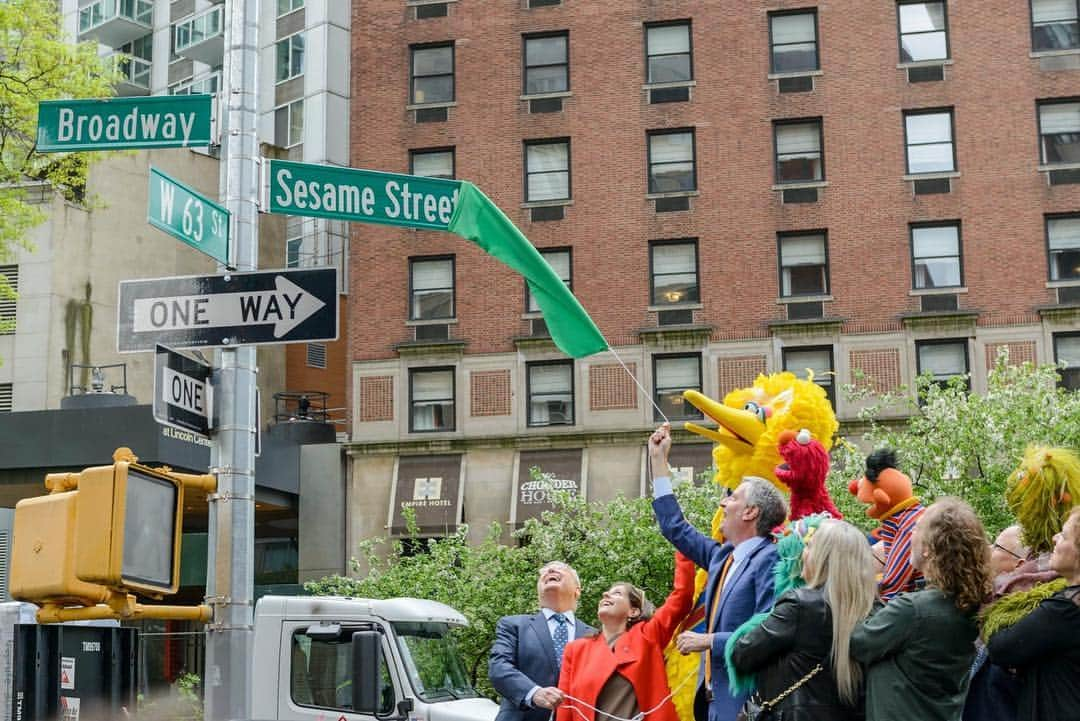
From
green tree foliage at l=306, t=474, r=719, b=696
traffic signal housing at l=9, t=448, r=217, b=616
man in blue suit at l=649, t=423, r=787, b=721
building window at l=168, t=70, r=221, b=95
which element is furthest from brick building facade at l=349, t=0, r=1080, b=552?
traffic signal housing at l=9, t=448, r=217, b=616

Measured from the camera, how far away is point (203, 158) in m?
44.5

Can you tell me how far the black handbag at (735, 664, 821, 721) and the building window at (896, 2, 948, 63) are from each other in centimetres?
3432

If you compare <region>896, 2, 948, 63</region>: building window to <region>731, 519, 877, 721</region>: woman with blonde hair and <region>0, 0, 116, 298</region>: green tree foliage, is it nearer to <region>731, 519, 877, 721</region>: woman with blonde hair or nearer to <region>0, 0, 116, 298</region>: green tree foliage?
<region>0, 0, 116, 298</region>: green tree foliage

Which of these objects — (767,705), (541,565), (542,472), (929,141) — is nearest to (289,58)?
(542,472)

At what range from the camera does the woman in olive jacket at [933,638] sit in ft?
19.1

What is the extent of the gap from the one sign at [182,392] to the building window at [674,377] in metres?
Result: 30.4

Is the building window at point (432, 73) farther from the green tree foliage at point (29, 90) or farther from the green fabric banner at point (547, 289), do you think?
the green fabric banner at point (547, 289)

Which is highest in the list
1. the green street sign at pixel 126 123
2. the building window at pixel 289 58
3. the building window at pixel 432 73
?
the building window at pixel 289 58

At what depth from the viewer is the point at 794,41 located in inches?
1522

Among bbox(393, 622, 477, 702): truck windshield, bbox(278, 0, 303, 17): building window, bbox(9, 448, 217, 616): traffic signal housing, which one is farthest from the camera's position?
bbox(278, 0, 303, 17): building window

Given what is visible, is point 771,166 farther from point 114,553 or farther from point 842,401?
point 114,553

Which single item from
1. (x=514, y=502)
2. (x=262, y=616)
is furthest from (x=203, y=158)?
(x=262, y=616)

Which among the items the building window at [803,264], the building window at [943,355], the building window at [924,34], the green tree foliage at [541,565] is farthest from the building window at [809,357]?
the green tree foliage at [541,565]

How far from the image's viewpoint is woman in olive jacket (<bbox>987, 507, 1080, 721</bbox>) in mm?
5609
